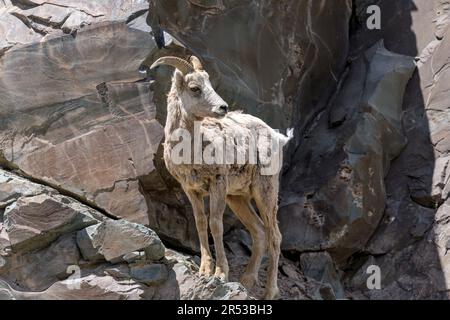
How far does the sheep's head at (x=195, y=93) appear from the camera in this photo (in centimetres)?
849

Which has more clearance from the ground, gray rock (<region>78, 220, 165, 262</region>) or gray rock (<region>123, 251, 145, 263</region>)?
gray rock (<region>78, 220, 165, 262</region>)

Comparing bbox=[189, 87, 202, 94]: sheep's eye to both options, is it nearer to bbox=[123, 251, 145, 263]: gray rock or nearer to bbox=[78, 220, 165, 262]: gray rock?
bbox=[78, 220, 165, 262]: gray rock

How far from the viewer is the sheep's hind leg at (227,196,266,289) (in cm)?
928

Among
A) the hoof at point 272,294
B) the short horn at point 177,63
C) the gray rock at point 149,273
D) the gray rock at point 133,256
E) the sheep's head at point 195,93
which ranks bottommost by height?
the hoof at point 272,294

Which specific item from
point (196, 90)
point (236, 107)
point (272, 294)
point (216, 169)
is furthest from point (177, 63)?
point (272, 294)

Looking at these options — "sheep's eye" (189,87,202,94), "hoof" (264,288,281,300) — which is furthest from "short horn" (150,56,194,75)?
"hoof" (264,288,281,300)

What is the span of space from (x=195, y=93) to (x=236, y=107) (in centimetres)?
228

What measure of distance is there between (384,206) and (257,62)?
99.5 inches

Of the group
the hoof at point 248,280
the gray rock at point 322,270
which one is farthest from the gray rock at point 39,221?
the gray rock at point 322,270

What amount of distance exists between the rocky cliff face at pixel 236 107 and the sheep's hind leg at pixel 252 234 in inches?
23.3

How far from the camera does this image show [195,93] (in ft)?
28.2

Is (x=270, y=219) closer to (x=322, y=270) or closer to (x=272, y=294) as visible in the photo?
(x=272, y=294)

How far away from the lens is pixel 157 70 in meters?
10.0

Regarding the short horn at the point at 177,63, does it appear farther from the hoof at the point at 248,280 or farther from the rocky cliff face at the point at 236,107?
the hoof at the point at 248,280
